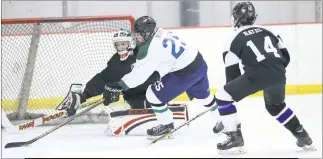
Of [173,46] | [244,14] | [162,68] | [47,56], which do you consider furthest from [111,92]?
[47,56]

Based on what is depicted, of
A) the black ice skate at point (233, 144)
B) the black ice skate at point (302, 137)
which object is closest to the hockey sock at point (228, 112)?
the black ice skate at point (233, 144)

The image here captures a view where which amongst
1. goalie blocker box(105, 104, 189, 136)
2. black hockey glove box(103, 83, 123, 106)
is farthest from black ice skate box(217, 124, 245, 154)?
goalie blocker box(105, 104, 189, 136)

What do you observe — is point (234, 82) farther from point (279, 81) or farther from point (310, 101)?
point (310, 101)

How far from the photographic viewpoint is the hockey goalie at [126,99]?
128 inches

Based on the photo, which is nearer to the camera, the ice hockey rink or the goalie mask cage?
the ice hockey rink

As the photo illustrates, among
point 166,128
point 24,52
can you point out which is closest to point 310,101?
point 166,128

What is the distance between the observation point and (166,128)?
10.1 feet

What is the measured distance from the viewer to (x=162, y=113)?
303 cm

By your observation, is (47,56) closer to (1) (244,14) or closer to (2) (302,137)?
(1) (244,14)

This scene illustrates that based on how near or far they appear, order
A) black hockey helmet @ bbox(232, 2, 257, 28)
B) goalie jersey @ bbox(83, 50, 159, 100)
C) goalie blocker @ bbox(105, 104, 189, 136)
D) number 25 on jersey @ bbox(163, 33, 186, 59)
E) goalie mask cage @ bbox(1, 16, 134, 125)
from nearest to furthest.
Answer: black hockey helmet @ bbox(232, 2, 257, 28) → number 25 on jersey @ bbox(163, 33, 186, 59) → goalie blocker @ bbox(105, 104, 189, 136) → goalie jersey @ bbox(83, 50, 159, 100) → goalie mask cage @ bbox(1, 16, 134, 125)

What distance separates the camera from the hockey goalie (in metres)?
3.25

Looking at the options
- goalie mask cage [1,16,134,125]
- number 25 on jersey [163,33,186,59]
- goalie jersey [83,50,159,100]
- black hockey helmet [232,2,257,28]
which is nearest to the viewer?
black hockey helmet [232,2,257,28]

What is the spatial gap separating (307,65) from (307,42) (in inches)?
9.6

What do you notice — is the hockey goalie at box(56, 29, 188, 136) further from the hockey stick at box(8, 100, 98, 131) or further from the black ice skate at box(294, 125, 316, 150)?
the black ice skate at box(294, 125, 316, 150)
